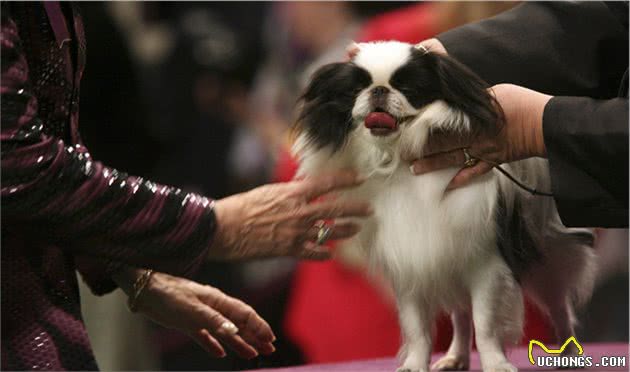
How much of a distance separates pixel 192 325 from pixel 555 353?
1.68ft

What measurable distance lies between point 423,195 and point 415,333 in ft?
0.64

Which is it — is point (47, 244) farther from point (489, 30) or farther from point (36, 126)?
point (489, 30)

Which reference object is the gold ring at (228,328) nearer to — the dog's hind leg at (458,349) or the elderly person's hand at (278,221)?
the elderly person's hand at (278,221)

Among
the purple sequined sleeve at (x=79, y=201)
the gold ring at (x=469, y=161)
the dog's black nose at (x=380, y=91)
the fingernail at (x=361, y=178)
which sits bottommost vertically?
the gold ring at (x=469, y=161)

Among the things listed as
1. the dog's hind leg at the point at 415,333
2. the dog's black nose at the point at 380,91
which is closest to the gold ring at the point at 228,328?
the dog's hind leg at the point at 415,333

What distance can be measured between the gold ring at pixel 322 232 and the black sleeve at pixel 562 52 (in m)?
0.41

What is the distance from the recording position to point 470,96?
1.22 metres

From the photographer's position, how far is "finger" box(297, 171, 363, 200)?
1.07 metres

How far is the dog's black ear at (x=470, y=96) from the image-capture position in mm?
1224

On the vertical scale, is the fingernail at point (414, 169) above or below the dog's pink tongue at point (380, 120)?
below

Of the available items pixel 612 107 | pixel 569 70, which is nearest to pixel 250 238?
pixel 612 107

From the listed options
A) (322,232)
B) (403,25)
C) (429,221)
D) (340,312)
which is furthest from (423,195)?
(340,312)

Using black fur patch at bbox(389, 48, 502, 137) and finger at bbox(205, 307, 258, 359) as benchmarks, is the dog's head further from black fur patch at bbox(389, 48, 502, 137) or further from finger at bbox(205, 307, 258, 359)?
finger at bbox(205, 307, 258, 359)

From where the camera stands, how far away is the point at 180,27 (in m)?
2.51
